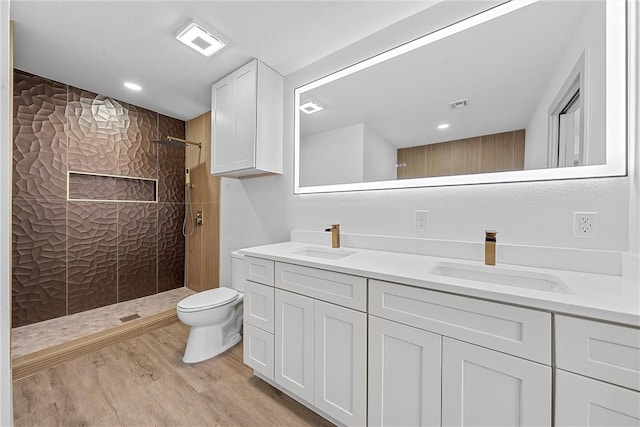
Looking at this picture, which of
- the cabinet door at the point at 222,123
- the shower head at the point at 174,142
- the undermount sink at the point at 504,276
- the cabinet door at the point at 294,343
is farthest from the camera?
the shower head at the point at 174,142

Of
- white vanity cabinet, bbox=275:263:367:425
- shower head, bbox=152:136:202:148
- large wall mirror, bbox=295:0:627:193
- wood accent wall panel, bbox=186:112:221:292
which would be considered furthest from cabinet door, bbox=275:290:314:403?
shower head, bbox=152:136:202:148

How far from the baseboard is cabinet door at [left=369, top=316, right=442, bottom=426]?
2.13 m

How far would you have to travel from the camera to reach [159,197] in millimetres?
3129

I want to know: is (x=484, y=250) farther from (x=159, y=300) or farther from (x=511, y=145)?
(x=159, y=300)

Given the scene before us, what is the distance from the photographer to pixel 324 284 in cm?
129

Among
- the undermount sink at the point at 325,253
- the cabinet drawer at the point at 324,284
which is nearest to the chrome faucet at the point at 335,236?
the undermount sink at the point at 325,253

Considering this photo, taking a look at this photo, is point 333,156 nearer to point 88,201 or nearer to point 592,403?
point 592,403

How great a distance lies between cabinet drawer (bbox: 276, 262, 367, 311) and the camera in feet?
3.86

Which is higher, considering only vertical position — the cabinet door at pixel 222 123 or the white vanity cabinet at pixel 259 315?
the cabinet door at pixel 222 123

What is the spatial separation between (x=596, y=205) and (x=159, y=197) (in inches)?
148

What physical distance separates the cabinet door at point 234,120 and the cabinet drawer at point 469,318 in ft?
4.76

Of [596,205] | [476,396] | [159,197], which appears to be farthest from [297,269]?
[159,197]

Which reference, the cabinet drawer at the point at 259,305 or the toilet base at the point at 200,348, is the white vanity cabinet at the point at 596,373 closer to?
the cabinet drawer at the point at 259,305

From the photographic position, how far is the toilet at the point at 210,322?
1.87 metres
